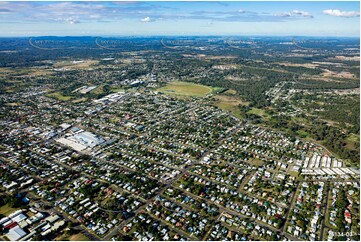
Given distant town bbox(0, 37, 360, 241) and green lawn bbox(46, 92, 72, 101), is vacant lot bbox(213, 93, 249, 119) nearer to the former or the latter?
distant town bbox(0, 37, 360, 241)

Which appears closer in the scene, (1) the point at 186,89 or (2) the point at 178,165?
(2) the point at 178,165

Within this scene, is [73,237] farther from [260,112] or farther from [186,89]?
[186,89]

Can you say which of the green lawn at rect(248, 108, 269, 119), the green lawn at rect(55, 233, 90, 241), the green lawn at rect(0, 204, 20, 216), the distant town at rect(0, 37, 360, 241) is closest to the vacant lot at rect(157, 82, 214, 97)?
the distant town at rect(0, 37, 360, 241)

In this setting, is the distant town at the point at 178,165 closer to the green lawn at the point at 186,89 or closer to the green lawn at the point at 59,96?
the green lawn at the point at 59,96

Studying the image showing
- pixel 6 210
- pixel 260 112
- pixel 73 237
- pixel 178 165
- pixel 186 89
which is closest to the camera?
pixel 73 237

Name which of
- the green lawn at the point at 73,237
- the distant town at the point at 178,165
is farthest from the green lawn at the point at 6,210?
the green lawn at the point at 73,237

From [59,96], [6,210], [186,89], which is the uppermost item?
[186,89]

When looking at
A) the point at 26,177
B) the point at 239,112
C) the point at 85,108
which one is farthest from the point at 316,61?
the point at 26,177

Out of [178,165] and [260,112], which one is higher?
[260,112]

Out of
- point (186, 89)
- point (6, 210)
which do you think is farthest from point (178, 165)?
point (186, 89)
